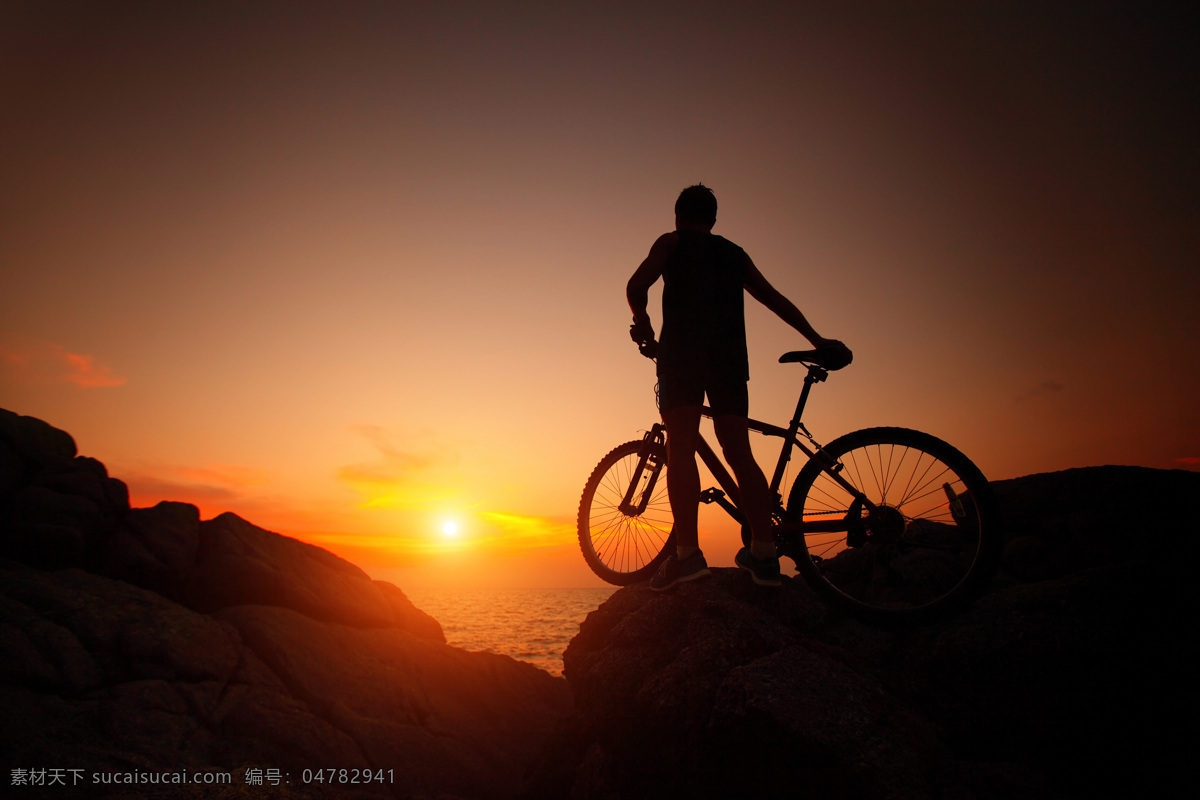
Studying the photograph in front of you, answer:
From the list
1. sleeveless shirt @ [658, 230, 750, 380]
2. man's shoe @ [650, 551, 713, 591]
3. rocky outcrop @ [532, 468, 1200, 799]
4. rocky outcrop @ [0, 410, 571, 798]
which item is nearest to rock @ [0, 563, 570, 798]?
rocky outcrop @ [0, 410, 571, 798]

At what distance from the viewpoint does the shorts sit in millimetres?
3727

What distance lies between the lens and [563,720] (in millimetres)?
6941

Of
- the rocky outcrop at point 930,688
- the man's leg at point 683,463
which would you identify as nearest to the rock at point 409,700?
the rocky outcrop at point 930,688

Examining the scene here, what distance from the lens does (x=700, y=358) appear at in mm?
3723

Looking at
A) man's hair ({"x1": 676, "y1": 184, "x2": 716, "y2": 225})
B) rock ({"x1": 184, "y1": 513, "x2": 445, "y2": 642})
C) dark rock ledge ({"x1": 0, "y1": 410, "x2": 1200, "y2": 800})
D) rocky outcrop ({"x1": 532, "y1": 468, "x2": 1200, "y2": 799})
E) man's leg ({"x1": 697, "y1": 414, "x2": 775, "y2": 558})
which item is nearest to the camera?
rocky outcrop ({"x1": 532, "y1": 468, "x2": 1200, "y2": 799})

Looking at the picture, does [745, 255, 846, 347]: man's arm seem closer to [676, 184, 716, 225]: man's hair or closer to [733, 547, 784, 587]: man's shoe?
[676, 184, 716, 225]: man's hair

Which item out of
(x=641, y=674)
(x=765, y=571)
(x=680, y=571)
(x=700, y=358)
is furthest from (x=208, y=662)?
(x=700, y=358)

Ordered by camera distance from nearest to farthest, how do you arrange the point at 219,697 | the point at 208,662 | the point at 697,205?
the point at 697,205
the point at 219,697
the point at 208,662

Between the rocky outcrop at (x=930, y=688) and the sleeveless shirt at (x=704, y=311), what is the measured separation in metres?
2.05

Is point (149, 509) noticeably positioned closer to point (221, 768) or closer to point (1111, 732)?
point (221, 768)

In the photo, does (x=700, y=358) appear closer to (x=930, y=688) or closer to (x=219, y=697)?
(x=930, y=688)

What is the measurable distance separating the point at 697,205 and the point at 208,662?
9.24 m

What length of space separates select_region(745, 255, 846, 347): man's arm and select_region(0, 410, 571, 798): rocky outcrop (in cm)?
712

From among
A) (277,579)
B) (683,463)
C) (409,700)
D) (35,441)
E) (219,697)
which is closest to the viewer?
(683,463)
